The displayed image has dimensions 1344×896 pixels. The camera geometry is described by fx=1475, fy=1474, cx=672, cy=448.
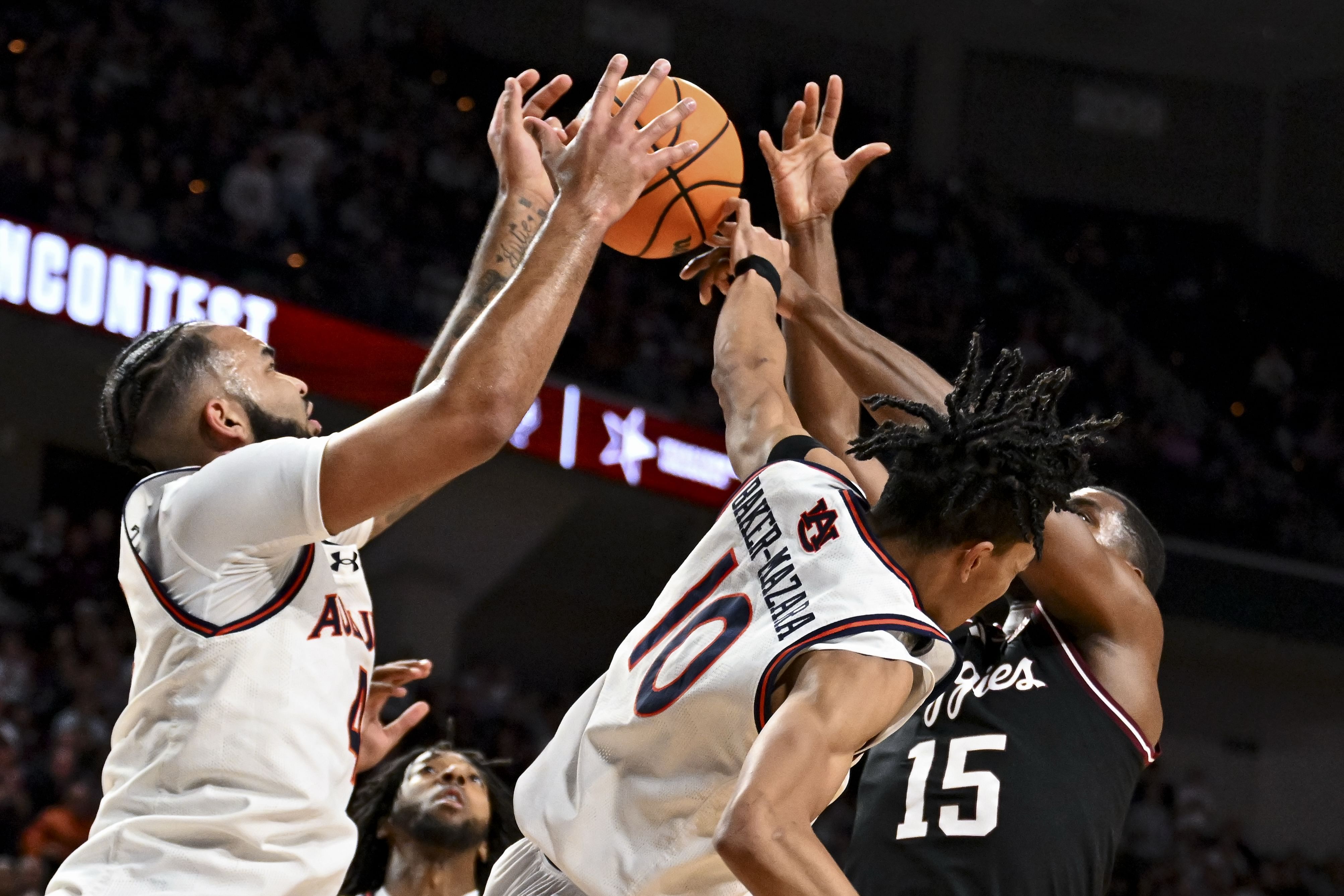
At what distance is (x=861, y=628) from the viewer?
228cm

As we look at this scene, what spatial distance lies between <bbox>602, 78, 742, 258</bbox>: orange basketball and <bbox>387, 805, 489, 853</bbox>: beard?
2.61 meters

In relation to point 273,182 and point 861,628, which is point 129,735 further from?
point 273,182

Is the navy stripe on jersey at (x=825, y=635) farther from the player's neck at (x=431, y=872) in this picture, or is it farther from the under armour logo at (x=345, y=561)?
the player's neck at (x=431, y=872)

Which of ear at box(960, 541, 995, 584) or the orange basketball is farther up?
the orange basketball

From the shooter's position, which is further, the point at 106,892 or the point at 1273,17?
the point at 1273,17

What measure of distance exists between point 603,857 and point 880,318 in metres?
13.1

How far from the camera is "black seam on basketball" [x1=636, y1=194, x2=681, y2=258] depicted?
353cm

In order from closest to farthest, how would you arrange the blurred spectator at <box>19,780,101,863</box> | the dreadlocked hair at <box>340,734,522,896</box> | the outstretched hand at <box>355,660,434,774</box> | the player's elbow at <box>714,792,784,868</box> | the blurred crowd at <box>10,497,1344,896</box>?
1. the player's elbow at <box>714,792,784,868</box>
2. the outstretched hand at <box>355,660,434,774</box>
3. the dreadlocked hair at <box>340,734,522,896</box>
4. the blurred spectator at <box>19,780,101,863</box>
5. the blurred crowd at <box>10,497,1344,896</box>

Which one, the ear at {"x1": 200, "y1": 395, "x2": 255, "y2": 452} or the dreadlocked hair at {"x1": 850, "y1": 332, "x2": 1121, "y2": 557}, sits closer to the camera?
the dreadlocked hair at {"x1": 850, "y1": 332, "x2": 1121, "y2": 557}

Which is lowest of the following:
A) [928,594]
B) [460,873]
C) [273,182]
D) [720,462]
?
[720,462]

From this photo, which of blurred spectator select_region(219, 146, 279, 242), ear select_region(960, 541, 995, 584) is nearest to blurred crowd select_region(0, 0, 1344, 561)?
blurred spectator select_region(219, 146, 279, 242)

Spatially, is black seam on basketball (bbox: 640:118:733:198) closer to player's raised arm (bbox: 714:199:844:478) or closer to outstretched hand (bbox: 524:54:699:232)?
player's raised arm (bbox: 714:199:844:478)

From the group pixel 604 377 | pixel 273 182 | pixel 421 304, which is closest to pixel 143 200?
pixel 273 182

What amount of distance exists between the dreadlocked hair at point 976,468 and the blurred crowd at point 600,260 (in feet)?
23.8
